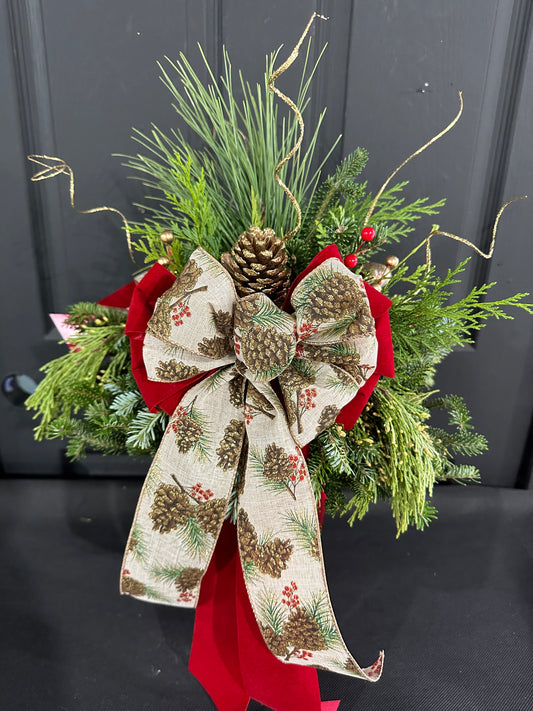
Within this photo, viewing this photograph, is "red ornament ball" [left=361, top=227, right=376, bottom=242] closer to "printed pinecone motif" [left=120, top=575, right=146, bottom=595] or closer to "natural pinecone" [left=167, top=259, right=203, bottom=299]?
"natural pinecone" [left=167, top=259, right=203, bottom=299]

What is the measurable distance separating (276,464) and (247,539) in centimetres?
9

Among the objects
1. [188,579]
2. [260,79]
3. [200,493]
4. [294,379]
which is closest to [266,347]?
[294,379]

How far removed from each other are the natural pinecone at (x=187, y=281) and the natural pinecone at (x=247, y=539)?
230mm

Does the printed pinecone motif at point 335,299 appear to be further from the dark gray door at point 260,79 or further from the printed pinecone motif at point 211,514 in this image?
the dark gray door at point 260,79

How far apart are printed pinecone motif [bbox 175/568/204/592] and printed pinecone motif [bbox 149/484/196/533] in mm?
57

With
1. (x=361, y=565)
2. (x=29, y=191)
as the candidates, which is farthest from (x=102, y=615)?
(x=29, y=191)

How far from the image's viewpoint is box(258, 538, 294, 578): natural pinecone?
0.51 metres

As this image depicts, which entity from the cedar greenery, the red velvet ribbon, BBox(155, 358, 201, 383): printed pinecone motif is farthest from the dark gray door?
BBox(155, 358, 201, 383): printed pinecone motif

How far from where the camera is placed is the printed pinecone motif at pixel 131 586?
1.82 feet

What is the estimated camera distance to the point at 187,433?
1.69ft

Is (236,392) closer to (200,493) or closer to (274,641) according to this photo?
(200,493)

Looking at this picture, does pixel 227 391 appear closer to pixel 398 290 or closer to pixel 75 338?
pixel 75 338

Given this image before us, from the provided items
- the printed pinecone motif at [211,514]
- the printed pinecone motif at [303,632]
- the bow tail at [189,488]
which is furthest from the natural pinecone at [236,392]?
the printed pinecone motif at [303,632]

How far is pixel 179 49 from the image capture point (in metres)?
0.72
